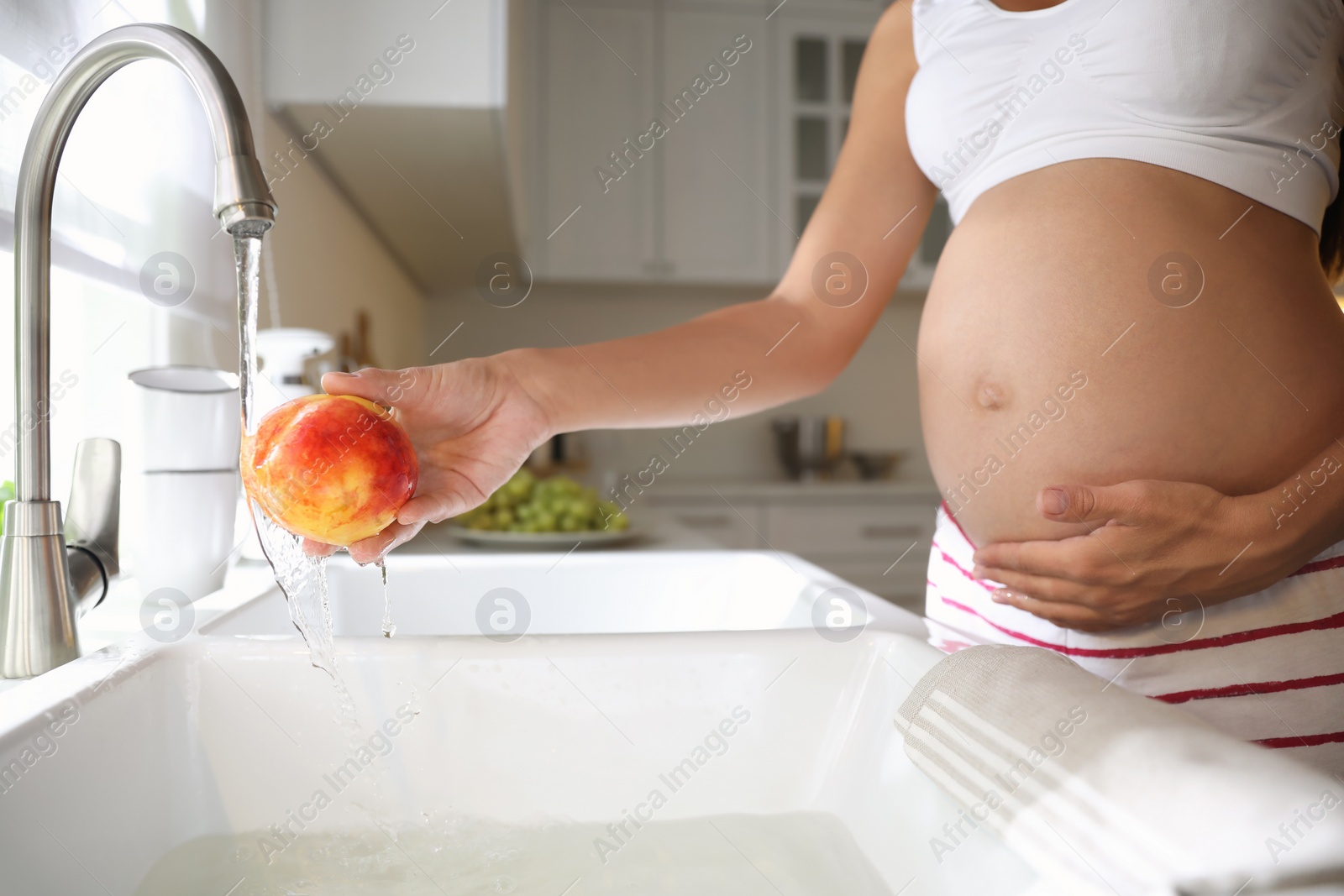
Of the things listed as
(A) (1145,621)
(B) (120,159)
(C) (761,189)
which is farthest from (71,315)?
(C) (761,189)

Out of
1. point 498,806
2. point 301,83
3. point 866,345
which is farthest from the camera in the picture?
point 866,345

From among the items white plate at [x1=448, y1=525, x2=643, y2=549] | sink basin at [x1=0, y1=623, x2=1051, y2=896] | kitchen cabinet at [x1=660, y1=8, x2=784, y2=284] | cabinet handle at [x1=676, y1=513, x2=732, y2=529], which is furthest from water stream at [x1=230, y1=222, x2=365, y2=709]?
kitchen cabinet at [x1=660, y1=8, x2=784, y2=284]

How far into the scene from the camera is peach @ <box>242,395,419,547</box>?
0.50m

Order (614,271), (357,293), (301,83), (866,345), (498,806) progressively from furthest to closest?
(866,345), (614,271), (357,293), (301,83), (498,806)

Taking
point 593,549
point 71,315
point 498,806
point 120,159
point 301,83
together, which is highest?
point 301,83

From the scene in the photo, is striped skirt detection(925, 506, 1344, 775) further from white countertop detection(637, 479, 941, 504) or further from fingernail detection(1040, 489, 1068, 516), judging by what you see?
white countertop detection(637, 479, 941, 504)

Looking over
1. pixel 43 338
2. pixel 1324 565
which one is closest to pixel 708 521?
pixel 1324 565

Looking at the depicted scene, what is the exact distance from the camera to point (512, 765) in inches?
20.6

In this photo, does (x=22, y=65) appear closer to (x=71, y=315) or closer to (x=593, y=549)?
(x=71, y=315)

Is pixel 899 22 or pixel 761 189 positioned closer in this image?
pixel 899 22

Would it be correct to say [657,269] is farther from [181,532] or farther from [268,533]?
[268,533]

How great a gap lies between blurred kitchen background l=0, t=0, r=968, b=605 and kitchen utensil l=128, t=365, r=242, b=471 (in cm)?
17

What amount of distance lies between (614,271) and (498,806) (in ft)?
8.72

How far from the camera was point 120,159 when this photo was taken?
974 millimetres
